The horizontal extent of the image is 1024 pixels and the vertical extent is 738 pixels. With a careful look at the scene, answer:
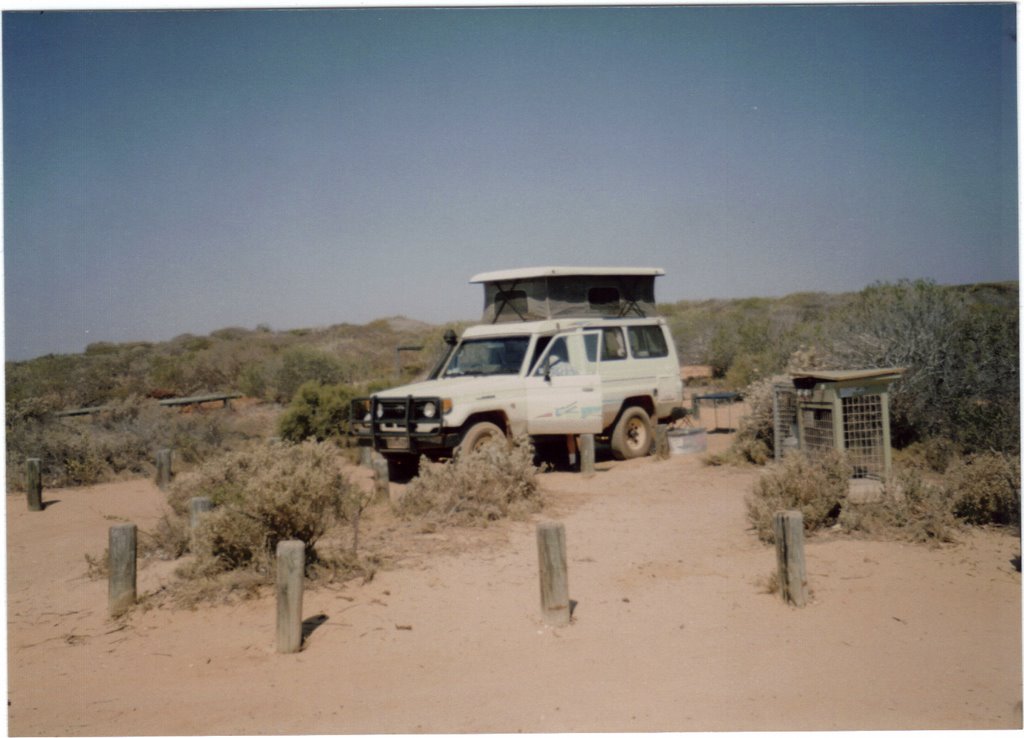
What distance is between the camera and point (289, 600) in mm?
5176

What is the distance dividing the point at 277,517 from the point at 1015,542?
5.71m

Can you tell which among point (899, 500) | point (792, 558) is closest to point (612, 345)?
point (899, 500)

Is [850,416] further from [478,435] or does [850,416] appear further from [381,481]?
[381,481]

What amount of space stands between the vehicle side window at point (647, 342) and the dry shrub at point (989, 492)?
5948 mm

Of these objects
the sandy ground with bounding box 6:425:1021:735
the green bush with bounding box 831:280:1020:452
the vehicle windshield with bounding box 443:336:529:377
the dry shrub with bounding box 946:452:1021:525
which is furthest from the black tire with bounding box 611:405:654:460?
the dry shrub with bounding box 946:452:1021:525

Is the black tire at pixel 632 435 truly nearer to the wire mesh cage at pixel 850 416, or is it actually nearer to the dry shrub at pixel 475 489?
the wire mesh cage at pixel 850 416

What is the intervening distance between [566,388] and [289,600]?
6.54 m

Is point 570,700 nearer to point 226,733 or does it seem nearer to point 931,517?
point 226,733

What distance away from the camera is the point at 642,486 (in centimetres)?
1010

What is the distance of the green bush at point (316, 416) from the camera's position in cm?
1477

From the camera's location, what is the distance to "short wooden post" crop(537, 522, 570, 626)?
5.43 metres

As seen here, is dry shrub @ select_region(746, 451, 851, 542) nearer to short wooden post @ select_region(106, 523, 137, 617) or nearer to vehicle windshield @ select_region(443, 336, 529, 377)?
vehicle windshield @ select_region(443, 336, 529, 377)

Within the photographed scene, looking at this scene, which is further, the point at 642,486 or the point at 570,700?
the point at 642,486

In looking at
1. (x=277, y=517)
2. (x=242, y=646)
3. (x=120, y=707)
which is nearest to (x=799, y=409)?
(x=277, y=517)
